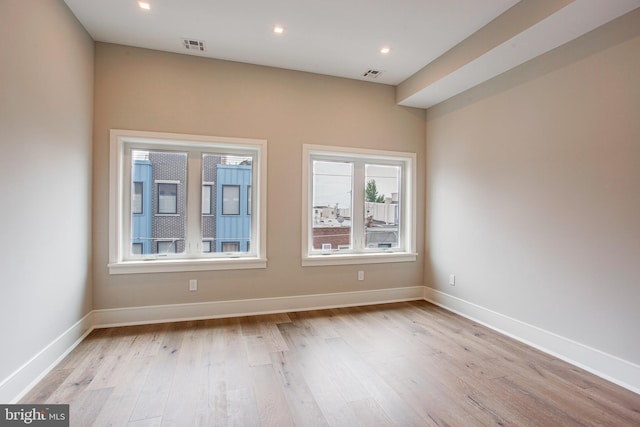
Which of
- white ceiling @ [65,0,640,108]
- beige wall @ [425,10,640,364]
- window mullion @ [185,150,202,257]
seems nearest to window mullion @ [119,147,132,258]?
window mullion @ [185,150,202,257]

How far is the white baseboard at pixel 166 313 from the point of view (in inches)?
82.9

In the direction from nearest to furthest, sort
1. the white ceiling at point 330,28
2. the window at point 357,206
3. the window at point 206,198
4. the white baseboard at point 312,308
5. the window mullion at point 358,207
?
1. the white baseboard at point 312,308
2. the white ceiling at point 330,28
3. the window at point 206,198
4. the window at point 357,206
5. the window mullion at point 358,207

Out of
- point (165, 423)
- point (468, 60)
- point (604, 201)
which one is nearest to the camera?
point (165, 423)

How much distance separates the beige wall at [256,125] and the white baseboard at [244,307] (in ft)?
0.23

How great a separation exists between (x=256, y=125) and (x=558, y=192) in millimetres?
3153

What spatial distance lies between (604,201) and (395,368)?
6.92ft

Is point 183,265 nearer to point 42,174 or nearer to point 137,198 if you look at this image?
point 137,198

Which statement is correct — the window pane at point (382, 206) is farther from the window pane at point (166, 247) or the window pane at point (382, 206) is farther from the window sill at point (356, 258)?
the window pane at point (166, 247)

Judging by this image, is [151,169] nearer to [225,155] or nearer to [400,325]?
[225,155]

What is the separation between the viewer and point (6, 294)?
1.93 meters

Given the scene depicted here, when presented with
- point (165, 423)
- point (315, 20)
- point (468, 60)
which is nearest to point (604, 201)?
point (468, 60)

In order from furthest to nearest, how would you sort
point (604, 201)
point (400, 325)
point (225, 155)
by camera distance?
point (225, 155) < point (400, 325) < point (604, 201)

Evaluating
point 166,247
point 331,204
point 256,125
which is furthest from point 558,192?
point 166,247

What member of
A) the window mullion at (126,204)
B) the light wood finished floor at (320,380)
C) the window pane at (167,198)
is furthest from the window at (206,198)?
the light wood finished floor at (320,380)
